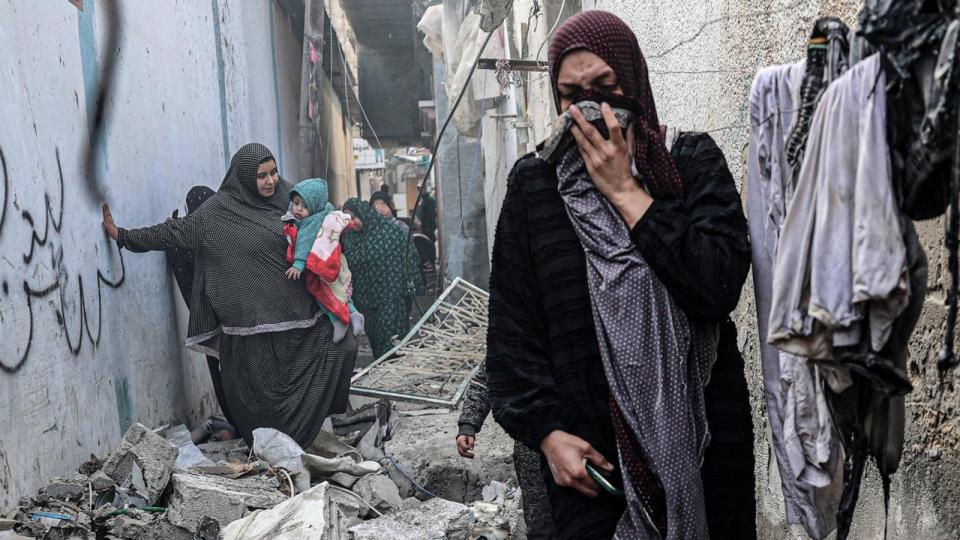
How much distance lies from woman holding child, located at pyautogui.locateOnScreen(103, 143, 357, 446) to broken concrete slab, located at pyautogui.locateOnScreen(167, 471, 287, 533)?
1418 millimetres

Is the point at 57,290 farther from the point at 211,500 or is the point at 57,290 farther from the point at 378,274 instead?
the point at 378,274

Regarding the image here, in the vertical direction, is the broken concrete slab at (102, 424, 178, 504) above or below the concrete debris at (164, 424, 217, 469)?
above

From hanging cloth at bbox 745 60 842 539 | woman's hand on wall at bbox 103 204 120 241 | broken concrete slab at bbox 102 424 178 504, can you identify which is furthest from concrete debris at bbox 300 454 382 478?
hanging cloth at bbox 745 60 842 539

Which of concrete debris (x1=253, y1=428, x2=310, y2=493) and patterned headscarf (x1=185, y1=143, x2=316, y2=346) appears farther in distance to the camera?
patterned headscarf (x1=185, y1=143, x2=316, y2=346)

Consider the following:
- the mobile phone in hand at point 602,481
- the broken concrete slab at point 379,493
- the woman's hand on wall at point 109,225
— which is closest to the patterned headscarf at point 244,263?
the woman's hand on wall at point 109,225

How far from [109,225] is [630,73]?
4.27 meters

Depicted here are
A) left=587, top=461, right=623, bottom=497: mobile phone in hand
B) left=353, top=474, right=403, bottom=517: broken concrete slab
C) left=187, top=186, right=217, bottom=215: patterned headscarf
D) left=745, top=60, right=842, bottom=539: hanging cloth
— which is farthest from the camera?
left=187, top=186, right=217, bottom=215: patterned headscarf

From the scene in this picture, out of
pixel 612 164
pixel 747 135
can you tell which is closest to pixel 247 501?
pixel 747 135

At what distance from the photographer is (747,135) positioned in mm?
3000

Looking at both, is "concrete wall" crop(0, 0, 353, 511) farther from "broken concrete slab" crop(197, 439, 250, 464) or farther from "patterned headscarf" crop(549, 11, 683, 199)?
"patterned headscarf" crop(549, 11, 683, 199)

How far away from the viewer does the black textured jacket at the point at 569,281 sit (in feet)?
5.59

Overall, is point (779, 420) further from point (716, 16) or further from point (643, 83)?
point (716, 16)

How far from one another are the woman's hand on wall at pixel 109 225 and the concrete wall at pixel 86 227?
0.24ft

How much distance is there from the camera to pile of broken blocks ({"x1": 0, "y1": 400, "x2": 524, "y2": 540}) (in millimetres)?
3844
